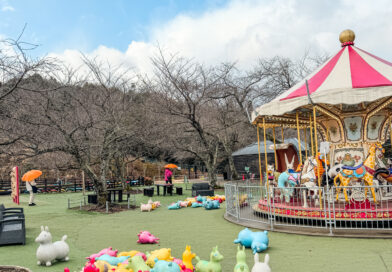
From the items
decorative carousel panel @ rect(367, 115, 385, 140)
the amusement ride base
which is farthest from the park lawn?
decorative carousel panel @ rect(367, 115, 385, 140)

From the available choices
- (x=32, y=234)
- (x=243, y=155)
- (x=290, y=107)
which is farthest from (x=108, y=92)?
(x=243, y=155)

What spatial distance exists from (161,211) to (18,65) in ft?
31.4

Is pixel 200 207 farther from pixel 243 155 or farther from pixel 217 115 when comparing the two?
pixel 243 155

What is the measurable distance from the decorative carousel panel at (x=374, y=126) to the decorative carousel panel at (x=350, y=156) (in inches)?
24.0

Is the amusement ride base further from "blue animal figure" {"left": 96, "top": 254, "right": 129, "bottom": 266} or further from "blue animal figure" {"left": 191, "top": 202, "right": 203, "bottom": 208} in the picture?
"blue animal figure" {"left": 191, "top": 202, "right": 203, "bottom": 208}

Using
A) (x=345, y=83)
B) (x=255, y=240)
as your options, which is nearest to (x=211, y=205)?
(x=255, y=240)

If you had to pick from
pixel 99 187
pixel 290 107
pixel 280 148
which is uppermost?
pixel 290 107

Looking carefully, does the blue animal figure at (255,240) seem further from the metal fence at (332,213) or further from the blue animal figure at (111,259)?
the blue animal figure at (111,259)

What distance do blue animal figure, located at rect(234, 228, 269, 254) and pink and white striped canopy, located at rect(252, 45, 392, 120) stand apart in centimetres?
397

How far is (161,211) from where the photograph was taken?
1420cm

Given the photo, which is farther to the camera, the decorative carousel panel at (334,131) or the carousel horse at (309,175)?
the decorative carousel panel at (334,131)

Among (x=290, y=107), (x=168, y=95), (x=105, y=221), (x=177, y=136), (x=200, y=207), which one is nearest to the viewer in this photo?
(x=290, y=107)

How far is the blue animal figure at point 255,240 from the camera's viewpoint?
696cm

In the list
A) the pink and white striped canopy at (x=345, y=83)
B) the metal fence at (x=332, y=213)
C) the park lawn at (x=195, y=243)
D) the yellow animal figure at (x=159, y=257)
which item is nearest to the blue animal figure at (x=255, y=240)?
the park lawn at (x=195, y=243)
